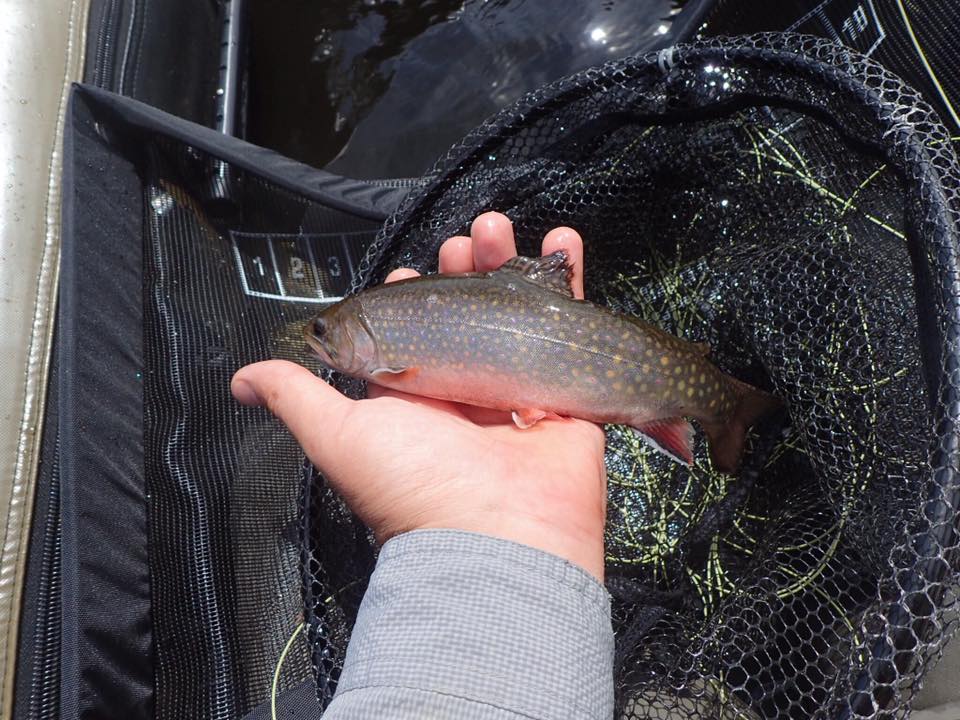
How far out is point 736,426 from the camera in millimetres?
1994

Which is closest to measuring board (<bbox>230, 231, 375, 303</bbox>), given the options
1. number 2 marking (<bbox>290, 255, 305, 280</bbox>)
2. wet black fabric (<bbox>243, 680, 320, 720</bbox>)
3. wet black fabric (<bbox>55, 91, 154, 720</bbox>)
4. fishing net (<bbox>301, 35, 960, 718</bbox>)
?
number 2 marking (<bbox>290, 255, 305, 280</bbox>)

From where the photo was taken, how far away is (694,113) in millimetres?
2121

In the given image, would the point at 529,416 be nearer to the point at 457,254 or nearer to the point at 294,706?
the point at 457,254

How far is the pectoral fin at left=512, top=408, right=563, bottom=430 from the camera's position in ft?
6.14

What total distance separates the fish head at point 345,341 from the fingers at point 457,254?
40 cm

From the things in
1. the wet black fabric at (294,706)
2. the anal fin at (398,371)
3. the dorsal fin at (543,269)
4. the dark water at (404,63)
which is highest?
the dark water at (404,63)

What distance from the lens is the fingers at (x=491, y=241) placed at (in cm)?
209

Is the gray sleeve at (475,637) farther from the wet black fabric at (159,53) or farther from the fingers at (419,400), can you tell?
the wet black fabric at (159,53)

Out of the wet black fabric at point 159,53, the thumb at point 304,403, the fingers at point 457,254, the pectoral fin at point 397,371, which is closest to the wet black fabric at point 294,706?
the thumb at point 304,403

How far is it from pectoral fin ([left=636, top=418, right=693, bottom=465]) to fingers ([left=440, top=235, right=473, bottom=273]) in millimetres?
846

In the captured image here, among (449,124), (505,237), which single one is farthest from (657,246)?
(449,124)

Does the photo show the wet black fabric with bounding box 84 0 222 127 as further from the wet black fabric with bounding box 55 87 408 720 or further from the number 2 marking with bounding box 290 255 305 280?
→ the number 2 marking with bounding box 290 255 305 280

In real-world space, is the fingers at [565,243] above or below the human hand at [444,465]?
above

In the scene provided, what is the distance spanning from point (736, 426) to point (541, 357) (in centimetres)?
69
